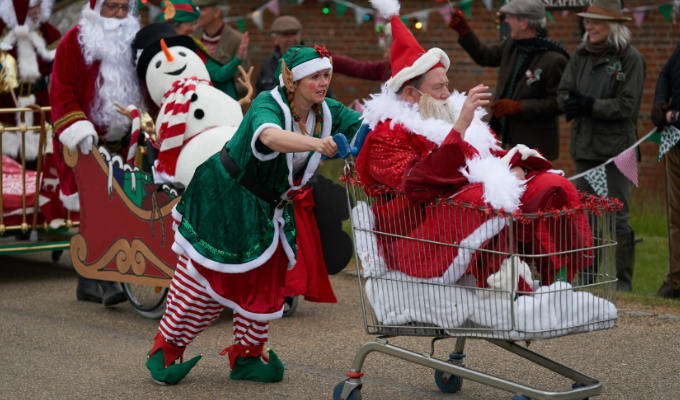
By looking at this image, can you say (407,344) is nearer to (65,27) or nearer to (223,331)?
(223,331)

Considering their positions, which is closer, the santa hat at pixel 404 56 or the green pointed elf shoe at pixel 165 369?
the santa hat at pixel 404 56

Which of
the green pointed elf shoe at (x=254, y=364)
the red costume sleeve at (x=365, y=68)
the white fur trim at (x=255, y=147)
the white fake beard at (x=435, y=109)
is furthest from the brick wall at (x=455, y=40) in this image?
the white fur trim at (x=255, y=147)

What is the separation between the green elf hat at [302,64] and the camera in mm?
4512

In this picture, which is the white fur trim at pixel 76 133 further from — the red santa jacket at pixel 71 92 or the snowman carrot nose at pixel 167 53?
the snowman carrot nose at pixel 167 53

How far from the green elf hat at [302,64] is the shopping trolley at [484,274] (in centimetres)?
55

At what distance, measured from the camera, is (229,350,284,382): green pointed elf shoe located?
492cm

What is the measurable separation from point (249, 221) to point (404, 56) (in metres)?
1.02

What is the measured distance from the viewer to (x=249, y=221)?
183 inches

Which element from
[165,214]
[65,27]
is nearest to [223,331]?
[165,214]

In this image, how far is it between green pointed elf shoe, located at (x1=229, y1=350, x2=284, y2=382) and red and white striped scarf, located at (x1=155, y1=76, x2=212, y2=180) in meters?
1.57

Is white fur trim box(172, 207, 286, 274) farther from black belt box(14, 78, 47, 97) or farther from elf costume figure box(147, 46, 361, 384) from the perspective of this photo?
black belt box(14, 78, 47, 97)

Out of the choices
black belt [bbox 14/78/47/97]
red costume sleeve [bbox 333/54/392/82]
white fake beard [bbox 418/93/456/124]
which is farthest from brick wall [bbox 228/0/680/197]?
white fake beard [bbox 418/93/456/124]

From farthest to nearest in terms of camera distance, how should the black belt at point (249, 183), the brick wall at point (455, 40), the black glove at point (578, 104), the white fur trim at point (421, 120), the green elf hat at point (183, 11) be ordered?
the brick wall at point (455, 40) → the green elf hat at point (183, 11) → the black glove at point (578, 104) → the black belt at point (249, 183) → the white fur trim at point (421, 120)

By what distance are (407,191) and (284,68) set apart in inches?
37.4
